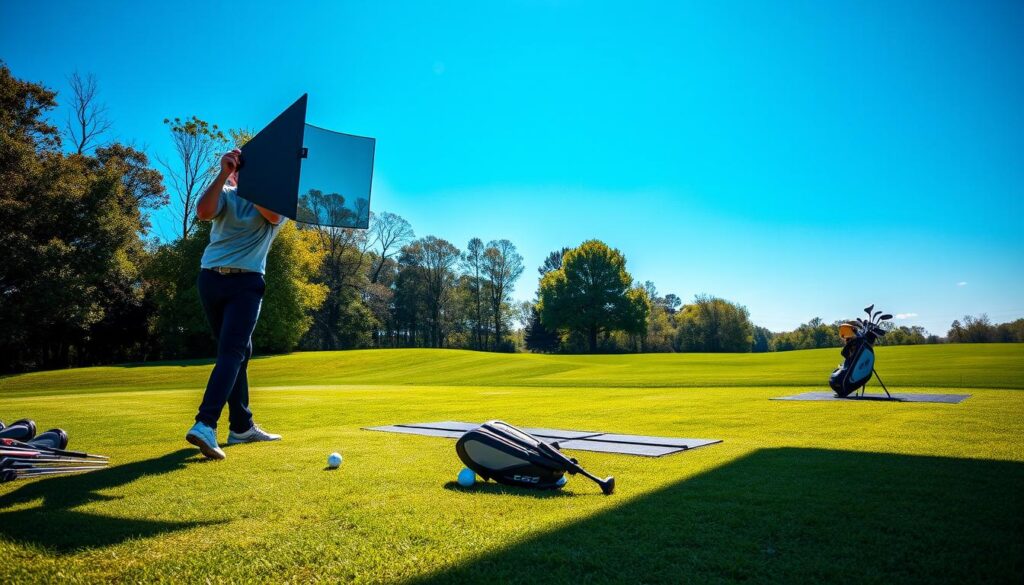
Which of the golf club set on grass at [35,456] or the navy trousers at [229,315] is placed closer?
the golf club set on grass at [35,456]

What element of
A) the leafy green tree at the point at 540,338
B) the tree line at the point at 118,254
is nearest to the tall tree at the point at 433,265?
the tree line at the point at 118,254

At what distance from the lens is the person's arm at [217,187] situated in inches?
190

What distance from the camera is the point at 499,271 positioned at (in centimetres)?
7194

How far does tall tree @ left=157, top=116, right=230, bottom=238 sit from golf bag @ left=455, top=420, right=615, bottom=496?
43.6 meters

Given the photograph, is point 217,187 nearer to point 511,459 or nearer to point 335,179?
point 335,179

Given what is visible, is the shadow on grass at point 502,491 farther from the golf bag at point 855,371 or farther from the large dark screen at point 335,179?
the golf bag at point 855,371

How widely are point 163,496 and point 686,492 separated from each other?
124 inches

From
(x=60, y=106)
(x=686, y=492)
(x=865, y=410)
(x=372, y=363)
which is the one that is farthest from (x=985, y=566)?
(x=60, y=106)

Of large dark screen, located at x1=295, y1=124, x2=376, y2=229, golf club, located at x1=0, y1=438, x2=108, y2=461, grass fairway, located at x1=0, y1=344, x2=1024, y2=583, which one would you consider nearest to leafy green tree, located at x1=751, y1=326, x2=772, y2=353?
grass fairway, located at x1=0, y1=344, x2=1024, y2=583

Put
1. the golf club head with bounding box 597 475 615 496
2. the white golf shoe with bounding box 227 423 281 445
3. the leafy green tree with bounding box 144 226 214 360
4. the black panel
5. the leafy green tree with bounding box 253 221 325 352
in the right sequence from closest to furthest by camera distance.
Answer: the golf club head with bounding box 597 475 615 496
the black panel
the white golf shoe with bounding box 227 423 281 445
the leafy green tree with bounding box 144 226 214 360
the leafy green tree with bounding box 253 221 325 352

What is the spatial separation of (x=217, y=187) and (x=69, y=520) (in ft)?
9.17

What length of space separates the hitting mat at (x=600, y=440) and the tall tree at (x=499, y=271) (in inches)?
2552

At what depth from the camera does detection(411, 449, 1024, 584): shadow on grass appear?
218 centimetres

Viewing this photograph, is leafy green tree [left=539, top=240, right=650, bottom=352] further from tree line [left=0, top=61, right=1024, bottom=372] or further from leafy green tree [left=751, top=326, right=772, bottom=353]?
leafy green tree [left=751, top=326, right=772, bottom=353]
